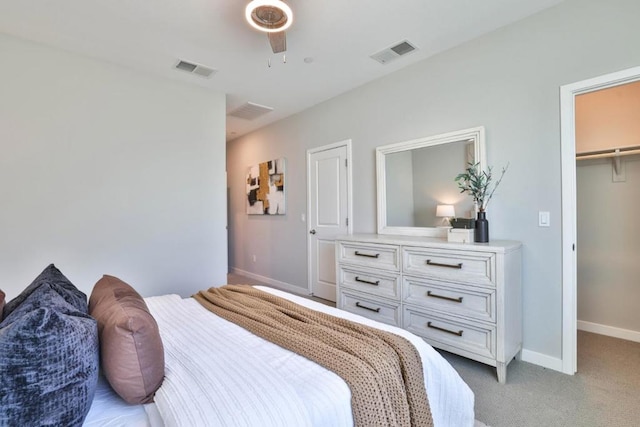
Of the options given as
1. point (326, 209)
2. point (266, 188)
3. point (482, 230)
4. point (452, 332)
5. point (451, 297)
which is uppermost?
point (266, 188)

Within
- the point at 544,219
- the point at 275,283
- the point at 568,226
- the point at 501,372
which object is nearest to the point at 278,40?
the point at 544,219

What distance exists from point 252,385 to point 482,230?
6.98 ft

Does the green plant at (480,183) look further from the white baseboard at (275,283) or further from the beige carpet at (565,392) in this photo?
the white baseboard at (275,283)

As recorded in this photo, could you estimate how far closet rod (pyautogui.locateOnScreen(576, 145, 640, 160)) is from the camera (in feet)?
8.95

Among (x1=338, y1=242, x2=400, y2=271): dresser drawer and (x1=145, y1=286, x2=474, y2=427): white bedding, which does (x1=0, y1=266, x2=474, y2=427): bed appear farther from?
(x1=338, y1=242, x2=400, y2=271): dresser drawer

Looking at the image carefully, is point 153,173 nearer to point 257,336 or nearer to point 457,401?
point 257,336

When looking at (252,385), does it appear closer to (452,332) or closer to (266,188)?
(452,332)

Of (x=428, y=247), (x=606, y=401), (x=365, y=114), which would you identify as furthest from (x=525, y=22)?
(x=606, y=401)

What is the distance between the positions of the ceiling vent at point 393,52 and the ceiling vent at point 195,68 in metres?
1.74

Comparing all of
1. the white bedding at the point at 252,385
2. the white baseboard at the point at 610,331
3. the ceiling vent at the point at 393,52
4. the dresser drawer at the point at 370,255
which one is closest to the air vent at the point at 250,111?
the ceiling vent at the point at 393,52

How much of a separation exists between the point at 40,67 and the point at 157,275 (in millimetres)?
2228

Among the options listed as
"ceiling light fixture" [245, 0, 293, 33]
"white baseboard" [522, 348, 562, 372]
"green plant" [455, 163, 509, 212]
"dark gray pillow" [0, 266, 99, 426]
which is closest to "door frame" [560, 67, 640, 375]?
"white baseboard" [522, 348, 562, 372]

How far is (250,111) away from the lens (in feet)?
14.9

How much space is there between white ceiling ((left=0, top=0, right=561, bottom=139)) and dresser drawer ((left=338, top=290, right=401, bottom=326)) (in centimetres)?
235
